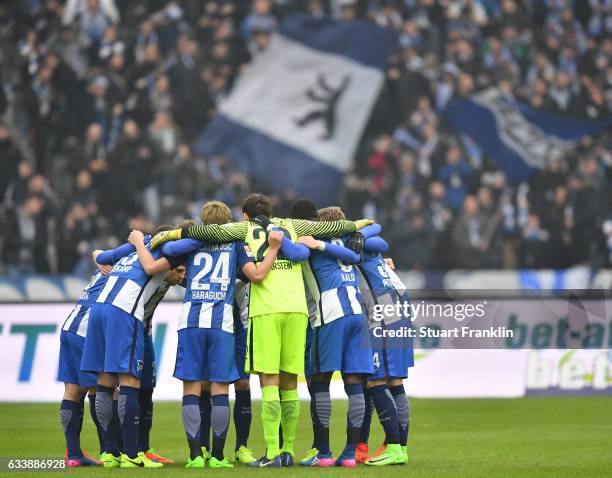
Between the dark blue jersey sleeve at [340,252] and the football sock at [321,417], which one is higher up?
the dark blue jersey sleeve at [340,252]

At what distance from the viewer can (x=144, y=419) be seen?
353 inches

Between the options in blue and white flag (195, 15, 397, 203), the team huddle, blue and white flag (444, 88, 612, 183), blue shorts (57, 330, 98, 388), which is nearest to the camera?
the team huddle

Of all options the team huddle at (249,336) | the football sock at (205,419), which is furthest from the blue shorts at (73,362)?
the football sock at (205,419)

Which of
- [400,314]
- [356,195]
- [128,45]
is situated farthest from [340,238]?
[128,45]

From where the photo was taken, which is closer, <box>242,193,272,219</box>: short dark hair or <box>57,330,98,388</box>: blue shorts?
<box>242,193,272,219</box>: short dark hair

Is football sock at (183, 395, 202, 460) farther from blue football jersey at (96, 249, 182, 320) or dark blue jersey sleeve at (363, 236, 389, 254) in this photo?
dark blue jersey sleeve at (363, 236, 389, 254)

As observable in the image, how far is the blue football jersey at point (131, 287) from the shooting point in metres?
8.56

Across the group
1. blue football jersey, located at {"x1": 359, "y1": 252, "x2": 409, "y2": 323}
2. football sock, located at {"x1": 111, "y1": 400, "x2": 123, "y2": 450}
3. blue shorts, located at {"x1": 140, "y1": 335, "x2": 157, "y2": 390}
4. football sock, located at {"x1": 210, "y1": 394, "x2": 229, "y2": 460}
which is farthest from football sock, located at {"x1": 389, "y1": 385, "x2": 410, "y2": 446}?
football sock, located at {"x1": 111, "y1": 400, "x2": 123, "y2": 450}

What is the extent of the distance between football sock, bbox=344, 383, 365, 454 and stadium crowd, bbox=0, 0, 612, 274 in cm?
1313

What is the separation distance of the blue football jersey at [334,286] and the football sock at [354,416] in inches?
22.4

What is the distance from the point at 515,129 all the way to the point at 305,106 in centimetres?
453

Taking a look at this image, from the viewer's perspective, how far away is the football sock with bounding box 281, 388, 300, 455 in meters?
8.48

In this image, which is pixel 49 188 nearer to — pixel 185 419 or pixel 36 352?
pixel 36 352

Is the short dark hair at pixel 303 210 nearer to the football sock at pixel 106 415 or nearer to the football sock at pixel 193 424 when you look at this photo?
the football sock at pixel 193 424
